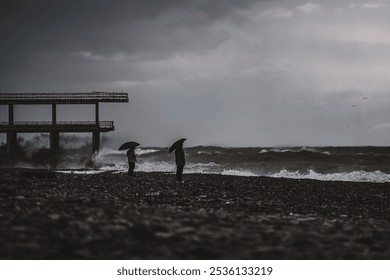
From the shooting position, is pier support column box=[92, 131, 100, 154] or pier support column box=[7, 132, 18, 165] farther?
pier support column box=[7, 132, 18, 165]

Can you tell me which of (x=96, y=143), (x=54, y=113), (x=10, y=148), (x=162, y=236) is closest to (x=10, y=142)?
(x=10, y=148)

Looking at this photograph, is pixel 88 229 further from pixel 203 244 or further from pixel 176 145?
pixel 176 145

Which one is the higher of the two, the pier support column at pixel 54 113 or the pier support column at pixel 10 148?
the pier support column at pixel 54 113

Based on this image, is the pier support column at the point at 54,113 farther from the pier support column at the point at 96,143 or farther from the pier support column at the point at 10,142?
the pier support column at the point at 10,142

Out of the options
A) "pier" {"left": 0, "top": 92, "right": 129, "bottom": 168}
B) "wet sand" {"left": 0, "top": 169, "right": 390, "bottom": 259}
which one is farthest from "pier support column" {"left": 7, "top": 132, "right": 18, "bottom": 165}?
"wet sand" {"left": 0, "top": 169, "right": 390, "bottom": 259}

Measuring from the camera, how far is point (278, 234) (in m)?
5.57

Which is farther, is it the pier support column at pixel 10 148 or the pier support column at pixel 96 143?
the pier support column at pixel 10 148

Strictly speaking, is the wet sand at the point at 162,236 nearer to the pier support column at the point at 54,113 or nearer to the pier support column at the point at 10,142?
the pier support column at the point at 54,113

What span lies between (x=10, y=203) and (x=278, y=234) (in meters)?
3.61

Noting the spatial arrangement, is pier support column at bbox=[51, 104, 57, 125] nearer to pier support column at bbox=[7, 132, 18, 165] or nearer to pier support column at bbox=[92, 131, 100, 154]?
pier support column at bbox=[92, 131, 100, 154]

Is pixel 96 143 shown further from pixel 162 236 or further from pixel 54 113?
pixel 162 236

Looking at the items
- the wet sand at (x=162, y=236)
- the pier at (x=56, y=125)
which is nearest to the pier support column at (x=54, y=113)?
the pier at (x=56, y=125)

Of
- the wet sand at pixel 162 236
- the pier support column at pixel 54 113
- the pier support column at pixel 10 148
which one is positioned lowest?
the wet sand at pixel 162 236

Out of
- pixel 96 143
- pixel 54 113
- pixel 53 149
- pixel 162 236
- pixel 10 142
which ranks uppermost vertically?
pixel 54 113
